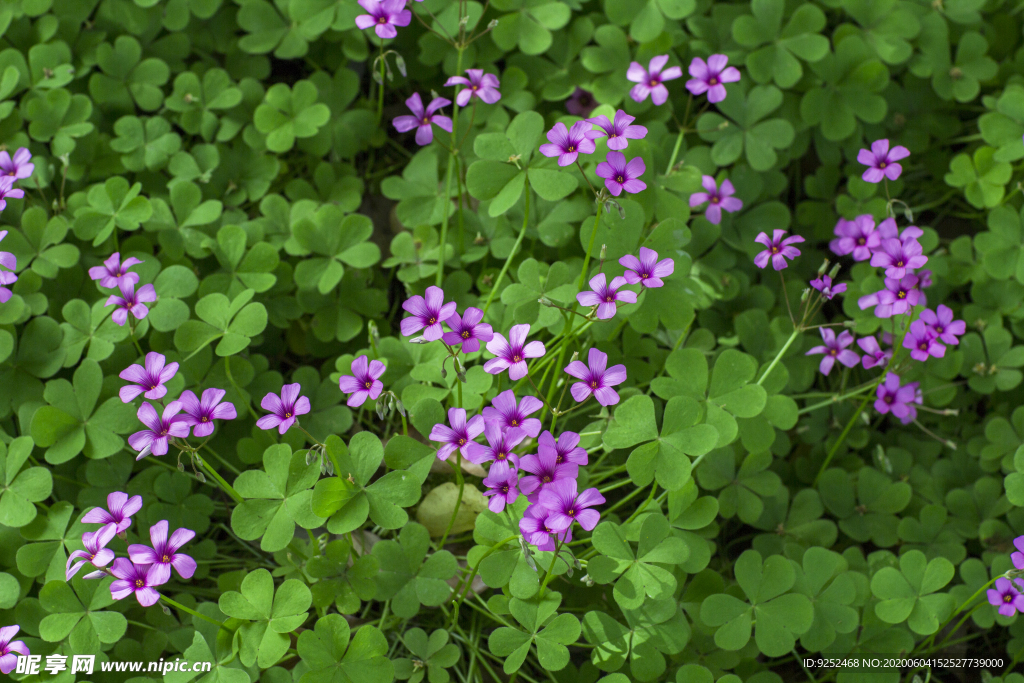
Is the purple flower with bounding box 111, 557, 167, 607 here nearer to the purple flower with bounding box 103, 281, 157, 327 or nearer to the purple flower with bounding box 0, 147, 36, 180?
the purple flower with bounding box 103, 281, 157, 327

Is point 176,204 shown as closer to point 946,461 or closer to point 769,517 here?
point 769,517

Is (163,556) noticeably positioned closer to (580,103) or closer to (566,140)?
(566,140)

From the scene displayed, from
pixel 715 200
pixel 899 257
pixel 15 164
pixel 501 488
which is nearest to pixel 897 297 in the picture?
pixel 899 257

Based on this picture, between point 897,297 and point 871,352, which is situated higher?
point 897,297

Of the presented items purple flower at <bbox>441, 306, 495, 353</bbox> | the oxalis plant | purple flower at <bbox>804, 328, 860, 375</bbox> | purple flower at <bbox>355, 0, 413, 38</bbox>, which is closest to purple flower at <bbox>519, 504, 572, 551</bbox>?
the oxalis plant

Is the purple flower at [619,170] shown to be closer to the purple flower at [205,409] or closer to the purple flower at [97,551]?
the purple flower at [205,409]

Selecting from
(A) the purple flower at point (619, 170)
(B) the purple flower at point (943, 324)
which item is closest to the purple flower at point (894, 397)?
(B) the purple flower at point (943, 324)
